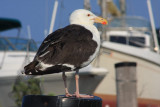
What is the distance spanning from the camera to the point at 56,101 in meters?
2.34

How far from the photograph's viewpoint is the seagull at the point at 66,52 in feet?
8.11

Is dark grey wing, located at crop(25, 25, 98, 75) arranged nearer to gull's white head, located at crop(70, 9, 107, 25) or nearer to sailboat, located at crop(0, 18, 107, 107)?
gull's white head, located at crop(70, 9, 107, 25)

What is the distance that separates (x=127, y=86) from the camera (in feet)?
20.0

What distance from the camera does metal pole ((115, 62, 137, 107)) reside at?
19.9 feet

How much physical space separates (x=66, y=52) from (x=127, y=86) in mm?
3764

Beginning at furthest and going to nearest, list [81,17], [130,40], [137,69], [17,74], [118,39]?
[118,39], [130,40], [137,69], [17,74], [81,17]

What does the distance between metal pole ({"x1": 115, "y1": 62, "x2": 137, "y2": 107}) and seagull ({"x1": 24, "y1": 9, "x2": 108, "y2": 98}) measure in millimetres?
3335

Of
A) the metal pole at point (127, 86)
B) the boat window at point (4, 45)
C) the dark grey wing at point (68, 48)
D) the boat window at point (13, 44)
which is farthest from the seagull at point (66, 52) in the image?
the boat window at point (4, 45)

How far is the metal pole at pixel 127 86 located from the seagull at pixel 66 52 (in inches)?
131

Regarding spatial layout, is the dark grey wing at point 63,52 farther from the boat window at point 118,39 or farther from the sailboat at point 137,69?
the boat window at point 118,39

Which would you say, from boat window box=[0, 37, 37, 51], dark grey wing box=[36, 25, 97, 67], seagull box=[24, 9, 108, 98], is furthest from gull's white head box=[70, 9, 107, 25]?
boat window box=[0, 37, 37, 51]

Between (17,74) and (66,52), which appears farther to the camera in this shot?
(17,74)

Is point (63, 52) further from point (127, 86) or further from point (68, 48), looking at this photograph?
point (127, 86)

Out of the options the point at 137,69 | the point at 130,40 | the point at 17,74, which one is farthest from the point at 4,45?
the point at 130,40
